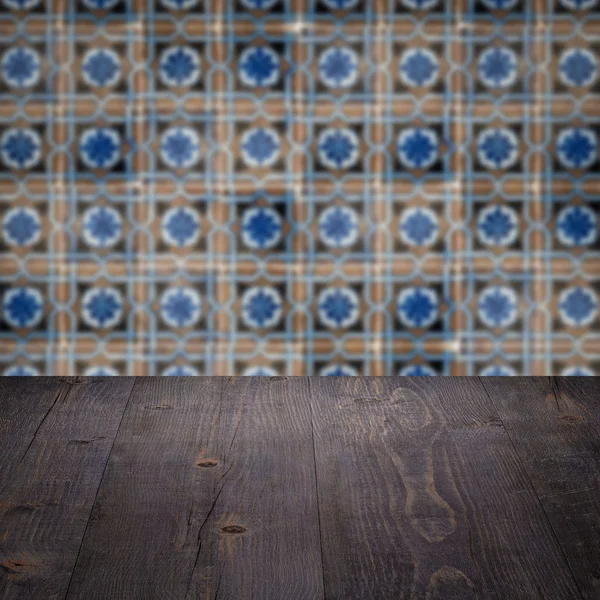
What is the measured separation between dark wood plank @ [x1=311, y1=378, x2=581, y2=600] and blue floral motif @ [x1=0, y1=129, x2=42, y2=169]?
70 cm

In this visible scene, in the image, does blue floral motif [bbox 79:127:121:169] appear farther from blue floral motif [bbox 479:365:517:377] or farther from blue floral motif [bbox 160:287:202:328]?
blue floral motif [bbox 479:365:517:377]

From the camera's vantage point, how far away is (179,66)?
6.35 feet

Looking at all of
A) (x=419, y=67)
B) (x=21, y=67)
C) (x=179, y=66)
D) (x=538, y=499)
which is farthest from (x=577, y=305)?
(x=21, y=67)

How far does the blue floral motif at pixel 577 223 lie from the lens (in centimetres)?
199

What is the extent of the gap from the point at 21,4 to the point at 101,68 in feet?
0.62

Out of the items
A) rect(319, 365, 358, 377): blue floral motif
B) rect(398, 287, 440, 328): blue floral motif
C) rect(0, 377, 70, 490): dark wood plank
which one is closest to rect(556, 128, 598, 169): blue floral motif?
rect(398, 287, 440, 328): blue floral motif

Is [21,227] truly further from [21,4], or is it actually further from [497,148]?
[497,148]

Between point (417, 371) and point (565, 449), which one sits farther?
point (417, 371)

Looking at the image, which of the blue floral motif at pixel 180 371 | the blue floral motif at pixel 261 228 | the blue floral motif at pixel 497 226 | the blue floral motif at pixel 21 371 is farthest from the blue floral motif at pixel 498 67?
the blue floral motif at pixel 21 371

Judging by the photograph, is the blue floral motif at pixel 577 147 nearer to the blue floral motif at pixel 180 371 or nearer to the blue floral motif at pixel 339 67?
the blue floral motif at pixel 339 67

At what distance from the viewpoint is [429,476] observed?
1.52 meters

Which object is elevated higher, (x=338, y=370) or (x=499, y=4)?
(x=499, y=4)

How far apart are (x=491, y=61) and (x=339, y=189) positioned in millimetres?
377

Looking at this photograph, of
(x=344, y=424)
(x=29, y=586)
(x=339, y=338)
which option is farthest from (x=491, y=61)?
(x=29, y=586)
